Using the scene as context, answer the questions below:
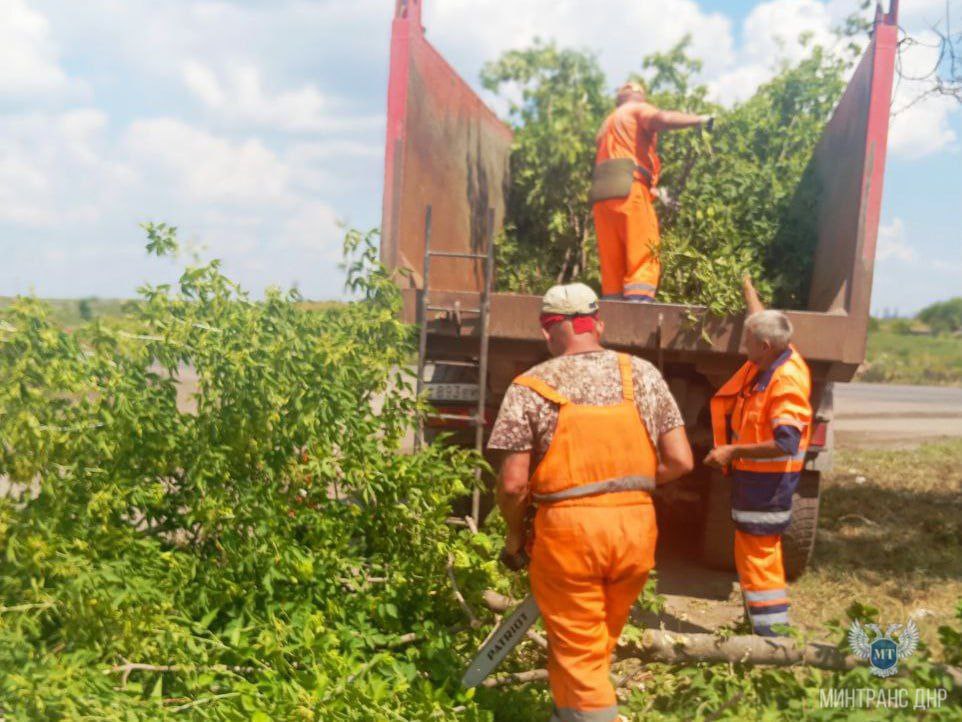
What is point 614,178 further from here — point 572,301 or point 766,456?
point 572,301

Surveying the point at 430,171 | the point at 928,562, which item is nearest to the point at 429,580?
the point at 430,171

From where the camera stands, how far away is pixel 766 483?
3.59m

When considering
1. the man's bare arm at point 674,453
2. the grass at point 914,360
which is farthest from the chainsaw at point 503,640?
the grass at point 914,360

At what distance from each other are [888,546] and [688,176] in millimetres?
2665

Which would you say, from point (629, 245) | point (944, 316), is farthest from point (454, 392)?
point (944, 316)

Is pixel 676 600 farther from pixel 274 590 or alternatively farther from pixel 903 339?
pixel 903 339

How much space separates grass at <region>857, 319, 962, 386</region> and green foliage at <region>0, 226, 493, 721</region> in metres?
14.0

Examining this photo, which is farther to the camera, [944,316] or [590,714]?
[944,316]

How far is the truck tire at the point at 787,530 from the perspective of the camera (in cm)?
449

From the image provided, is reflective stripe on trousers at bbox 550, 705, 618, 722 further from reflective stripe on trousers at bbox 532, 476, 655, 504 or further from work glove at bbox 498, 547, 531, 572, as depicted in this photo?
reflective stripe on trousers at bbox 532, 476, 655, 504

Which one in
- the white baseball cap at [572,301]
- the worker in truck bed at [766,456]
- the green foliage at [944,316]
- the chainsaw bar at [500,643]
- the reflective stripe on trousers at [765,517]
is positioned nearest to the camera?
the white baseball cap at [572,301]

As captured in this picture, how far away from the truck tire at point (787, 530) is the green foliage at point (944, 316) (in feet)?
133

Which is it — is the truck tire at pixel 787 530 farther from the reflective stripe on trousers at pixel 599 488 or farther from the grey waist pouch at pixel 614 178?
the reflective stripe on trousers at pixel 599 488

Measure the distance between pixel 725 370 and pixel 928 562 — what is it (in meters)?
1.96
